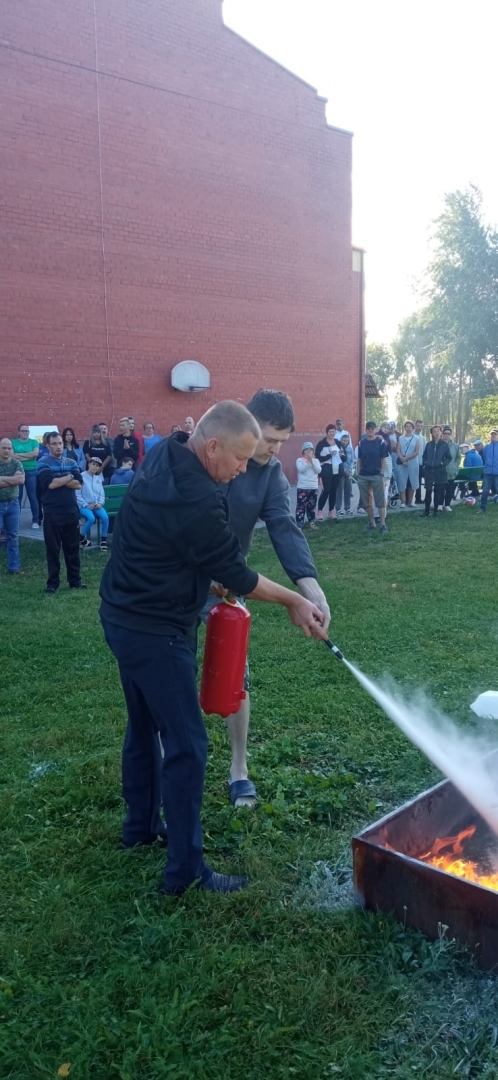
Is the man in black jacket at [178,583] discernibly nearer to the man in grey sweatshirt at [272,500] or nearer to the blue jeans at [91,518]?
the man in grey sweatshirt at [272,500]

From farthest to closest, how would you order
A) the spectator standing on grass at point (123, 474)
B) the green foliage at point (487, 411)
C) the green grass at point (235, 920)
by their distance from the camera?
the green foliage at point (487, 411) → the spectator standing on grass at point (123, 474) → the green grass at point (235, 920)

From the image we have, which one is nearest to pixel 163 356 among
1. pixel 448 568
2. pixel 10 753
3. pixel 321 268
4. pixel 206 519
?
pixel 321 268

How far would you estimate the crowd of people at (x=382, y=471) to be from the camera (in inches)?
579

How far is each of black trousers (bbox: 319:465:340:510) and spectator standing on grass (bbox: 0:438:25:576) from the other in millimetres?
6877

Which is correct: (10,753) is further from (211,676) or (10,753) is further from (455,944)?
(455,944)

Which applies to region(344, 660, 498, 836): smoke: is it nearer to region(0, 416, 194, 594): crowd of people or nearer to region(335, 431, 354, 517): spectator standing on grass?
region(0, 416, 194, 594): crowd of people

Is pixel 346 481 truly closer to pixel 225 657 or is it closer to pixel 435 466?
pixel 435 466

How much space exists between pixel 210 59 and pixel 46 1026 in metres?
20.8

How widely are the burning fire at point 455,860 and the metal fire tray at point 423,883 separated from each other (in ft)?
0.13

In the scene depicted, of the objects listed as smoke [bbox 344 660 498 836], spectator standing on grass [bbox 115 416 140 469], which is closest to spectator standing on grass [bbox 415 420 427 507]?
spectator standing on grass [bbox 115 416 140 469]

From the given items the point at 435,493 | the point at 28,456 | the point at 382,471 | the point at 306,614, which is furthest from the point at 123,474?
the point at 306,614

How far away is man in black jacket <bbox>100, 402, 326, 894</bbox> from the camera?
3.03 metres

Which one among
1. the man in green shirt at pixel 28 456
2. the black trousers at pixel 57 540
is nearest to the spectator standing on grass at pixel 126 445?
the man in green shirt at pixel 28 456

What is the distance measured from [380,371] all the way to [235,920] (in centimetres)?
5350
